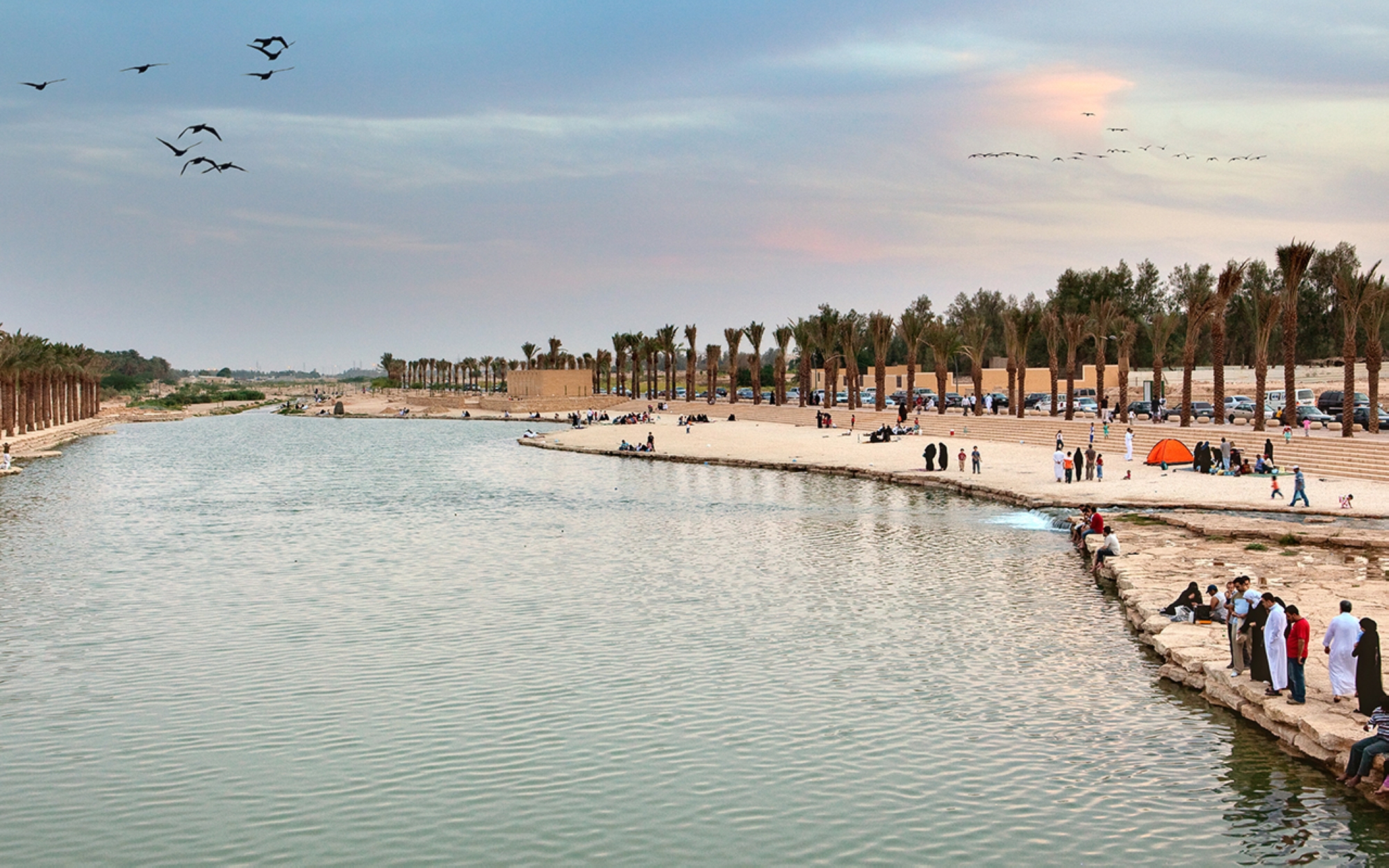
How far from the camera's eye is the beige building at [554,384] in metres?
148

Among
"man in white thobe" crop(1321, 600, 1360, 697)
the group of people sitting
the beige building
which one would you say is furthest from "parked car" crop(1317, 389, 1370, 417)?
the beige building

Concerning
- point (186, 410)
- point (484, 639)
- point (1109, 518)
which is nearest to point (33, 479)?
point (484, 639)

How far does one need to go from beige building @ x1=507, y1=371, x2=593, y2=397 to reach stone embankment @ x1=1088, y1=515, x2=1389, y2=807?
11489 centimetres

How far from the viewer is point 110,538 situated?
3906 cm

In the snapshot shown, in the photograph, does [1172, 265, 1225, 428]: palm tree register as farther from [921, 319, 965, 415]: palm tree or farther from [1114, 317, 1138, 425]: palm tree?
[921, 319, 965, 415]: palm tree

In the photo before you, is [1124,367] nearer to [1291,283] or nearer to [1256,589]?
[1291,283]

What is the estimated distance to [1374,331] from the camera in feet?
174

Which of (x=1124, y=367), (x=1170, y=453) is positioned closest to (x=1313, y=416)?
(x=1124, y=367)

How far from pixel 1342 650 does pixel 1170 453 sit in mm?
36390

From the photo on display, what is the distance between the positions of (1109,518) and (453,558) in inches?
792

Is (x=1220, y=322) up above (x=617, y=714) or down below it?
above

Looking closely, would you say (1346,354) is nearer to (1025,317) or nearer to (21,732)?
(1025,317)

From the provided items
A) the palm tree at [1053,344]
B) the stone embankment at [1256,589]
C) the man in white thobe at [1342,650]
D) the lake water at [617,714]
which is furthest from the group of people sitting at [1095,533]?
the palm tree at [1053,344]

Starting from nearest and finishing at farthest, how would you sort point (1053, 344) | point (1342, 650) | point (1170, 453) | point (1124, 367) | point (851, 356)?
point (1342, 650), point (1170, 453), point (1124, 367), point (1053, 344), point (851, 356)
